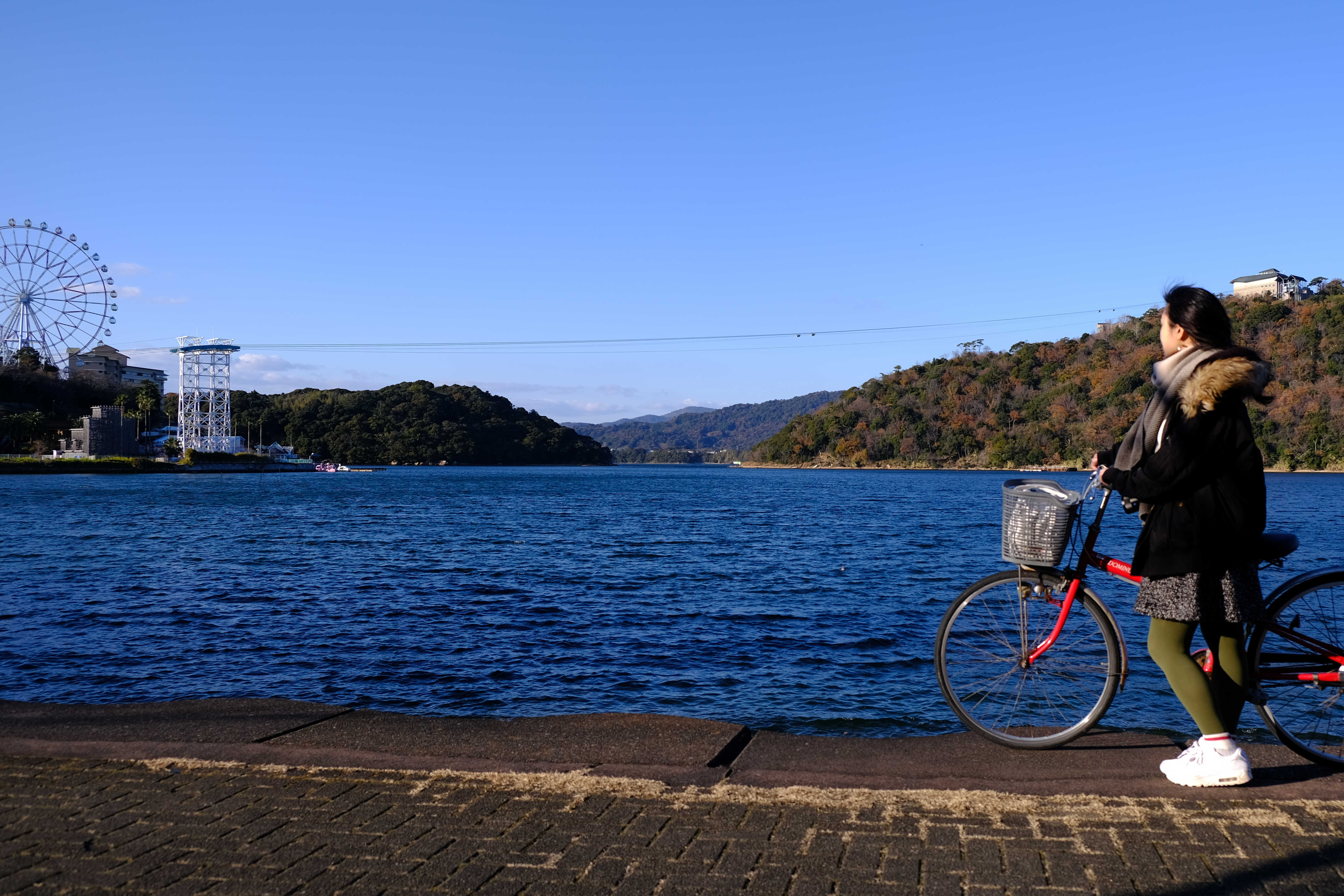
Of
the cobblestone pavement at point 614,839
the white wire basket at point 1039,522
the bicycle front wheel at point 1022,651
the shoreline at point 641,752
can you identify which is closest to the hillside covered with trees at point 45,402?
the shoreline at point 641,752

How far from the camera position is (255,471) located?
133875mm

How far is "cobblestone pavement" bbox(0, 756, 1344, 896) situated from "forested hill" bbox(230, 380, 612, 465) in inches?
6569

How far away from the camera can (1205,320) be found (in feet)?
12.7

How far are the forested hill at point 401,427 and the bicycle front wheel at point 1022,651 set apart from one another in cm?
16644

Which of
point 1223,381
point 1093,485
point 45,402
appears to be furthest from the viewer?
point 45,402

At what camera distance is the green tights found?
12.7ft

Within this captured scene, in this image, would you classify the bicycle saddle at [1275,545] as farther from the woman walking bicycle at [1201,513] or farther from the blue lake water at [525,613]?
the blue lake water at [525,613]

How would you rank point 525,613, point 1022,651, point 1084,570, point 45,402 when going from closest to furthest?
1. point 1084,570
2. point 1022,651
3. point 525,613
4. point 45,402

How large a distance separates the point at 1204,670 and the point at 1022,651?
883mm

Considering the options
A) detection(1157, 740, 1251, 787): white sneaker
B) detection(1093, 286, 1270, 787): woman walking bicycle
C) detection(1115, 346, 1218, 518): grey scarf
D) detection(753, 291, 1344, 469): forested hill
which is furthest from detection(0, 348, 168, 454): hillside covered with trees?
detection(1157, 740, 1251, 787): white sneaker

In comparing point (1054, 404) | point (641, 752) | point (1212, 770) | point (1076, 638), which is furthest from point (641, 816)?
point (1054, 404)

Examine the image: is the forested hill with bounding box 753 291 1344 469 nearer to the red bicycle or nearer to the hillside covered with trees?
the red bicycle

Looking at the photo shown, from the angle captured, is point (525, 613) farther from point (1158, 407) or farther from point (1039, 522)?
point (1158, 407)

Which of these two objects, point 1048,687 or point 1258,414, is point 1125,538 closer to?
point 1048,687
